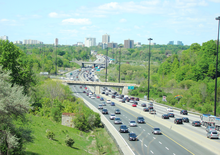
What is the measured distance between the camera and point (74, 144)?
31141 mm

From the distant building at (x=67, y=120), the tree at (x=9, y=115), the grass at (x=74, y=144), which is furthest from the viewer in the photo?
the distant building at (x=67, y=120)

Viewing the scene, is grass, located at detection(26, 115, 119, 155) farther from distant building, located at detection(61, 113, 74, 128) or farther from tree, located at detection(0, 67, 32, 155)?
tree, located at detection(0, 67, 32, 155)

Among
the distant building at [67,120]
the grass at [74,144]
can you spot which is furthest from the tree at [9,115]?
the distant building at [67,120]

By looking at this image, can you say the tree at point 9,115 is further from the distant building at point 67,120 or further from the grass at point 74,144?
the distant building at point 67,120

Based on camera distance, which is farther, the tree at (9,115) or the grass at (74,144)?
the grass at (74,144)

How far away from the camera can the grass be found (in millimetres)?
23737

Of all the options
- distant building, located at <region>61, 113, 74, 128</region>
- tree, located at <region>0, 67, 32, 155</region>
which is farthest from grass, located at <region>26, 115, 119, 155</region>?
tree, located at <region>0, 67, 32, 155</region>

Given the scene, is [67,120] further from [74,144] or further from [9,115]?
[9,115]

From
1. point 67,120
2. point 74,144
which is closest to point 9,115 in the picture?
point 74,144

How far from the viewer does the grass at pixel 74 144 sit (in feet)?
77.9

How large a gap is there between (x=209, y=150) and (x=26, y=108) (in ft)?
65.7

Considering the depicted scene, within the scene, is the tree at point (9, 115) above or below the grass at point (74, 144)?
above

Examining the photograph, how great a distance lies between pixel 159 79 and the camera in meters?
130

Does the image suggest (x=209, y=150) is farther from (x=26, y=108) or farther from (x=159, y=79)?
(x=159, y=79)
